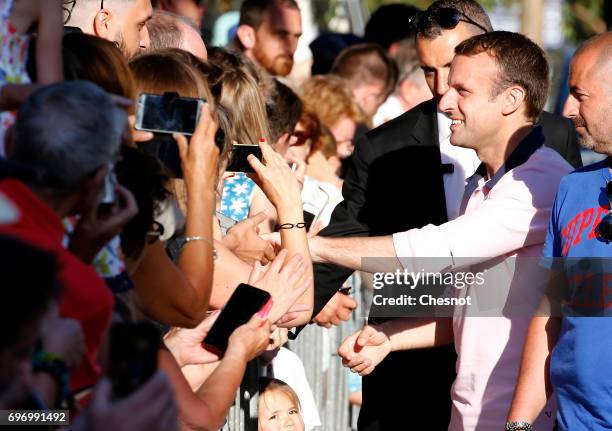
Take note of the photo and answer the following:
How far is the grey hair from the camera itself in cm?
236

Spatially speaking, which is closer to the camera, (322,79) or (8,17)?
(8,17)

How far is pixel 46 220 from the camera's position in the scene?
2.29 metres

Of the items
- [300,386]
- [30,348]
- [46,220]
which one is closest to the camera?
[30,348]

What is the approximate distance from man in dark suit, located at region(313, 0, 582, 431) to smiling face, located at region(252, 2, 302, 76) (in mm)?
2776

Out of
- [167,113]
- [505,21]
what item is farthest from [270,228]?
[505,21]

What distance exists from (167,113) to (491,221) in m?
1.73

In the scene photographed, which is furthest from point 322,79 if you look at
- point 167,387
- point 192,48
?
point 167,387

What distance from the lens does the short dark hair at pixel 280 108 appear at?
5703mm

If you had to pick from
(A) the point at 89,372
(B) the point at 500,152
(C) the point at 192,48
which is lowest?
(A) the point at 89,372

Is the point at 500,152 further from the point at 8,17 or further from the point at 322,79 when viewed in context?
the point at 322,79

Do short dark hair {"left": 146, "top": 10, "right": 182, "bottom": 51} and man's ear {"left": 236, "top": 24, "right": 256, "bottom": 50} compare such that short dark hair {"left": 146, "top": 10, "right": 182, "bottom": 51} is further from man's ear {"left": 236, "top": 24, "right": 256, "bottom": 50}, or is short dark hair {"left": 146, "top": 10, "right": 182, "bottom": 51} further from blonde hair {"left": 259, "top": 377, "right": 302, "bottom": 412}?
man's ear {"left": 236, "top": 24, "right": 256, "bottom": 50}

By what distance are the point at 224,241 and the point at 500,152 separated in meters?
1.23

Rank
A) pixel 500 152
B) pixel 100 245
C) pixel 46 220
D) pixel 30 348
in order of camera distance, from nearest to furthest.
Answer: pixel 30 348 → pixel 46 220 → pixel 100 245 → pixel 500 152

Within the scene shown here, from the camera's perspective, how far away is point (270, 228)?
537 cm
